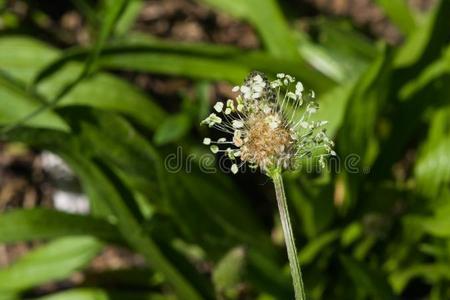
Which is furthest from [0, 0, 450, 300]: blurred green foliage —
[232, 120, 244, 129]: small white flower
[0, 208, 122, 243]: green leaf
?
[232, 120, 244, 129]: small white flower

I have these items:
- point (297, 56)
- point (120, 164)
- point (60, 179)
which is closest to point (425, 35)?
point (297, 56)

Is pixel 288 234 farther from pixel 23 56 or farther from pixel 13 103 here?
pixel 23 56

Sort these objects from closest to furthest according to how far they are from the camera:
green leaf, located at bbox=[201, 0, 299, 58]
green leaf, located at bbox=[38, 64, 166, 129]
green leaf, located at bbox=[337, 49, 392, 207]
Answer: green leaf, located at bbox=[337, 49, 392, 207]
green leaf, located at bbox=[38, 64, 166, 129]
green leaf, located at bbox=[201, 0, 299, 58]

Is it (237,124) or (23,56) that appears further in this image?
(23,56)

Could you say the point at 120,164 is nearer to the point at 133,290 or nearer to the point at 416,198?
the point at 133,290

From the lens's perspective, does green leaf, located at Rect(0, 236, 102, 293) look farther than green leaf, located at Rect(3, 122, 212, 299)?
Yes

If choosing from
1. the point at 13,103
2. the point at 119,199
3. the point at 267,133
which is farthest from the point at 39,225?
the point at 267,133

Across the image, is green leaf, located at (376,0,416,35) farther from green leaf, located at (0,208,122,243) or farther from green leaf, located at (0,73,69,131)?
green leaf, located at (0,208,122,243)

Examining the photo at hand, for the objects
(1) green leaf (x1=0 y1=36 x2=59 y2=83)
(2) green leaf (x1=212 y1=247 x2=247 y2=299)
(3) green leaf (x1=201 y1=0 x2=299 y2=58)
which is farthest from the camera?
(3) green leaf (x1=201 y1=0 x2=299 y2=58)
